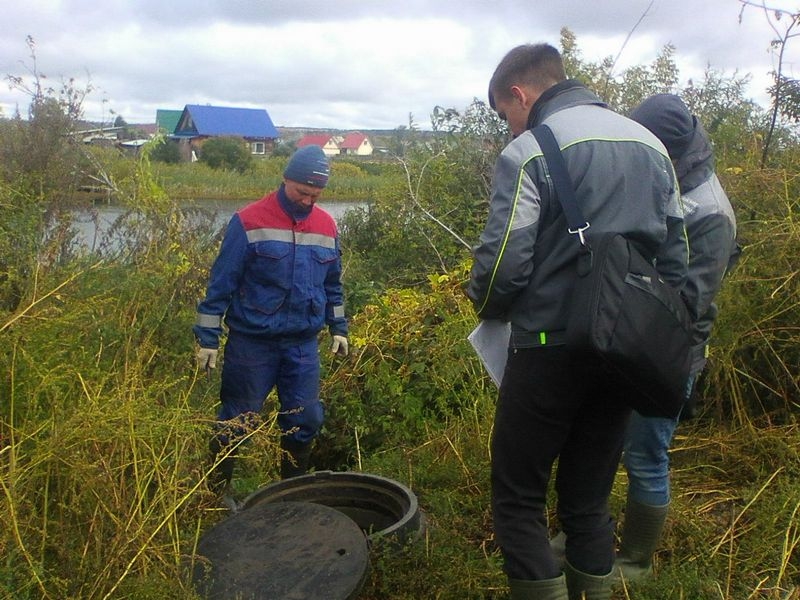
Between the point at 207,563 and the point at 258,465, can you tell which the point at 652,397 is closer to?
the point at 207,563

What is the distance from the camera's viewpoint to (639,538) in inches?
118

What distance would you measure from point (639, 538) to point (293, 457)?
1.84 metres

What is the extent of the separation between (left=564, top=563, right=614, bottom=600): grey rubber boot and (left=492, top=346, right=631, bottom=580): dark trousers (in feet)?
0.08

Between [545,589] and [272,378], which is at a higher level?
[272,378]

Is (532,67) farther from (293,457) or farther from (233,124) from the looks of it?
(233,124)

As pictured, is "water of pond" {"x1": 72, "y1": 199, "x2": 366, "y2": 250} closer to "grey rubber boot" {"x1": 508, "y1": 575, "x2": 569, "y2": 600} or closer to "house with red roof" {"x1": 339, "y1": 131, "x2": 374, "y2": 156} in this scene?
"grey rubber boot" {"x1": 508, "y1": 575, "x2": 569, "y2": 600}

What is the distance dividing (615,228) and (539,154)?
32 cm

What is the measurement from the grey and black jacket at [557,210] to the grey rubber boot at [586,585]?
90cm

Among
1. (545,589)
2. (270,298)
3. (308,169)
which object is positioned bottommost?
(545,589)

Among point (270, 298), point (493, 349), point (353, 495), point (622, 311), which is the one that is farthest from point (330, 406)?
point (622, 311)

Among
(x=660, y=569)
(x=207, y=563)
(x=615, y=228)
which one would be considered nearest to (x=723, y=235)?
(x=615, y=228)

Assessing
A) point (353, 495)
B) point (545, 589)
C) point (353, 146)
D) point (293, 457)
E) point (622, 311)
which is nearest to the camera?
point (622, 311)

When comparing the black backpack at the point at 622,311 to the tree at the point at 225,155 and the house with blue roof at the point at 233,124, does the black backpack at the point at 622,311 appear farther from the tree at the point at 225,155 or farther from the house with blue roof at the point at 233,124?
the house with blue roof at the point at 233,124

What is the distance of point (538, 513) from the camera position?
2.45m
